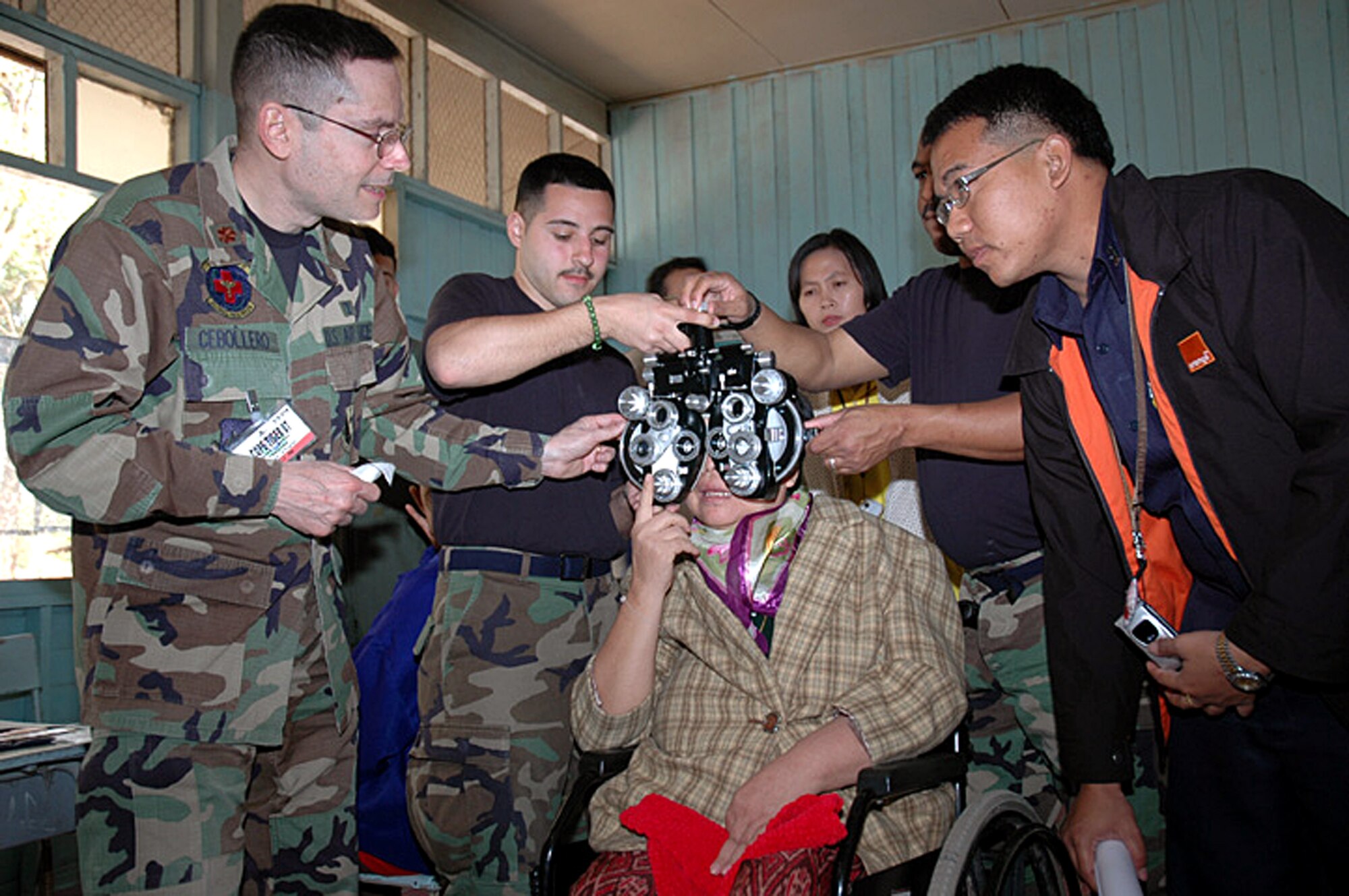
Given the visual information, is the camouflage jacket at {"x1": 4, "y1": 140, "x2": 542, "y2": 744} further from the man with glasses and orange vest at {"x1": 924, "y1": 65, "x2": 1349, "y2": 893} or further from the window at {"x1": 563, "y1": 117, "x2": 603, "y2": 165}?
the window at {"x1": 563, "y1": 117, "x2": 603, "y2": 165}

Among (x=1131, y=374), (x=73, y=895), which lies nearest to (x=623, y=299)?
(x=1131, y=374)

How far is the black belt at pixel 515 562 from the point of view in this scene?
238 centimetres

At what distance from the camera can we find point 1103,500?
Answer: 1932mm

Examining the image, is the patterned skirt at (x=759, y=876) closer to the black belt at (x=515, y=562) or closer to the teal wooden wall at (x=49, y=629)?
the black belt at (x=515, y=562)

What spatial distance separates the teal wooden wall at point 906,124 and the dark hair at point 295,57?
14.7 ft

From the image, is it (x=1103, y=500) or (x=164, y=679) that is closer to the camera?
(x=164, y=679)

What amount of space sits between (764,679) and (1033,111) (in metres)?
1.21

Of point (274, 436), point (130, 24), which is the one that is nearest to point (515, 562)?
point (274, 436)

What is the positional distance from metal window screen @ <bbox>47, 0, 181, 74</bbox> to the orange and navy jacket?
368cm

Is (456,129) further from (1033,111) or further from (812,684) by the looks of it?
(812,684)

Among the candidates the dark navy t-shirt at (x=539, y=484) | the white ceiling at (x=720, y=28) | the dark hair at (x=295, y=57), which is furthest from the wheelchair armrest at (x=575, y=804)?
the white ceiling at (x=720, y=28)

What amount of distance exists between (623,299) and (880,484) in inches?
63.8

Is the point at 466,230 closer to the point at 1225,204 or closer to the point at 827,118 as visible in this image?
the point at 827,118

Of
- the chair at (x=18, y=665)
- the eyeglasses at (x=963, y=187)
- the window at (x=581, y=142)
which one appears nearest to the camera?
the eyeglasses at (x=963, y=187)
